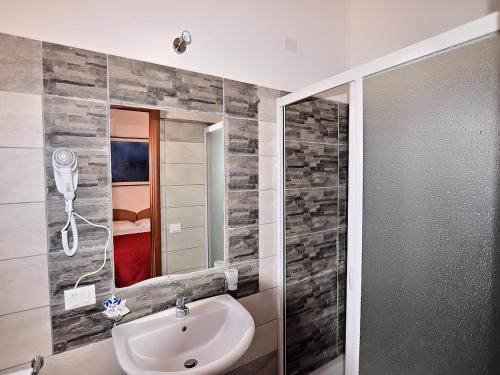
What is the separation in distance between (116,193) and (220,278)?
0.74 metres

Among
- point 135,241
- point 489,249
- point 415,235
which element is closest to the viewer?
point 489,249

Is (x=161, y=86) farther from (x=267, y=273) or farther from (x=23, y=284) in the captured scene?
(x=267, y=273)

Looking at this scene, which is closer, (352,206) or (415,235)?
(415,235)

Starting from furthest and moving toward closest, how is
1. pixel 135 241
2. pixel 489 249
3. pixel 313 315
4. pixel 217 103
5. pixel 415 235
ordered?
pixel 313 315, pixel 217 103, pixel 135 241, pixel 415 235, pixel 489 249

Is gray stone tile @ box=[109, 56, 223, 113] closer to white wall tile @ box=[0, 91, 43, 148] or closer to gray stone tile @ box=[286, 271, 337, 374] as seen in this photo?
white wall tile @ box=[0, 91, 43, 148]

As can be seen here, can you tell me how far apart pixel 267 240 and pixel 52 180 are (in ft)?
3.92

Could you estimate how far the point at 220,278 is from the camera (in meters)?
1.54

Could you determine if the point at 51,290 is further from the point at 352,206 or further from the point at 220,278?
the point at 352,206

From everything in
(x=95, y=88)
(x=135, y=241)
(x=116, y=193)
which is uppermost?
(x=95, y=88)

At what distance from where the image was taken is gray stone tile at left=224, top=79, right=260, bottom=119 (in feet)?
4.99

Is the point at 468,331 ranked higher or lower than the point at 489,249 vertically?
lower

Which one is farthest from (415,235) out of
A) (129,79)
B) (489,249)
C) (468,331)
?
(129,79)

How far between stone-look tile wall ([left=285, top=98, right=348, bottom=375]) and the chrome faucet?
2.54 feet

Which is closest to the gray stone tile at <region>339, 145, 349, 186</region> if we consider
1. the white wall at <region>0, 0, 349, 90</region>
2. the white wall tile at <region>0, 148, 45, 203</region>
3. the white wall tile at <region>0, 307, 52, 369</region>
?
the white wall at <region>0, 0, 349, 90</region>
